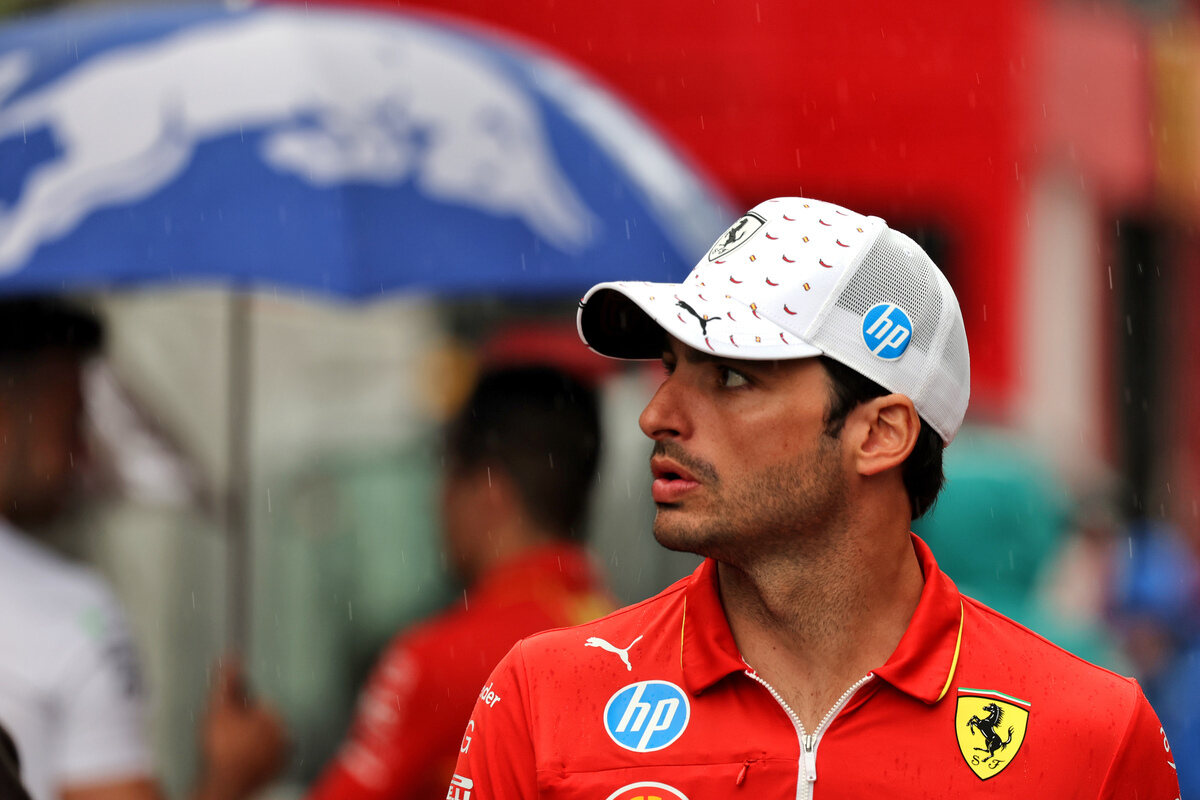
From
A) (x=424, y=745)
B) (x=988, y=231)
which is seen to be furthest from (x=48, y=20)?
(x=988, y=231)

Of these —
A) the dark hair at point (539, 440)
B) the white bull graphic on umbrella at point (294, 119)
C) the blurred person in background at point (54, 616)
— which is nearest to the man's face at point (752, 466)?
the dark hair at point (539, 440)

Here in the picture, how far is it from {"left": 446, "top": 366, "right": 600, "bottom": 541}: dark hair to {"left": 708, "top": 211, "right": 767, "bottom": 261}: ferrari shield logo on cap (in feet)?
5.06

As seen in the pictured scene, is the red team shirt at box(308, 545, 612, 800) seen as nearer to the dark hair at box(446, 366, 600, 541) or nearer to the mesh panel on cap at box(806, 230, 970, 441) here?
the dark hair at box(446, 366, 600, 541)

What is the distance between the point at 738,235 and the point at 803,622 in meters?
0.65

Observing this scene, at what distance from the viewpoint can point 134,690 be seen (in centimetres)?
397

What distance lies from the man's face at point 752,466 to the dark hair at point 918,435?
2cm

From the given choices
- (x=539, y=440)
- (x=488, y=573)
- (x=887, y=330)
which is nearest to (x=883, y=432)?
(x=887, y=330)

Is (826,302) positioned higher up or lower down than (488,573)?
higher up

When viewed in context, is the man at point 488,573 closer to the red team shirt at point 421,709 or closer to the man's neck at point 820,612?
the red team shirt at point 421,709

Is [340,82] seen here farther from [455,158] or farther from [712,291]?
[712,291]

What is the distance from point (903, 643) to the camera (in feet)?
8.53

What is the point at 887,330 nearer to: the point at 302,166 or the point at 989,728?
the point at 989,728

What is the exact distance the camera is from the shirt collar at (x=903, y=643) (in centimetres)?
255

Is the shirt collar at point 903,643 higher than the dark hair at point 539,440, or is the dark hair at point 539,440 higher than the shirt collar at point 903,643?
the shirt collar at point 903,643
